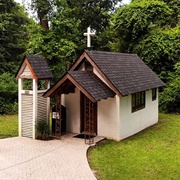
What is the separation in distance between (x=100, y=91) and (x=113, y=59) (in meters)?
3.09

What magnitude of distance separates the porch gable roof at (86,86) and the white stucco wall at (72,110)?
1.11 m

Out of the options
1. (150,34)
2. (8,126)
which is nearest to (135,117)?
(8,126)

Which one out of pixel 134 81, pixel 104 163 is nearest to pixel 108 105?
pixel 134 81

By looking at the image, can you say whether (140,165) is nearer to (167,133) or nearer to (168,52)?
(167,133)

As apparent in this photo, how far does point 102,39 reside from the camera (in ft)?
85.5

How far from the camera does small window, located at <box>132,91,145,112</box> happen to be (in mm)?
13328

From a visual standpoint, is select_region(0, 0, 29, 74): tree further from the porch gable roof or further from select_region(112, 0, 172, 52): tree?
the porch gable roof

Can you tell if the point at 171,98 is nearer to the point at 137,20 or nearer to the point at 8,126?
the point at 137,20

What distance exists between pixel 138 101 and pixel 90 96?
418cm

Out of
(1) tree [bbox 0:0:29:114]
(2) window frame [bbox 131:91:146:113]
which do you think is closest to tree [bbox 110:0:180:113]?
(2) window frame [bbox 131:91:146:113]

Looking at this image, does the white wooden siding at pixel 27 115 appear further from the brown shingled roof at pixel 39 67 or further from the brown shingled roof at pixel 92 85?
the brown shingled roof at pixel 92 85

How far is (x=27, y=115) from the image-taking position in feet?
39.6

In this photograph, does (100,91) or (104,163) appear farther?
(100,91)

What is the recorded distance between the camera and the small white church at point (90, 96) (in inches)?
451
